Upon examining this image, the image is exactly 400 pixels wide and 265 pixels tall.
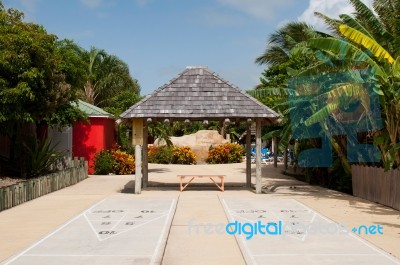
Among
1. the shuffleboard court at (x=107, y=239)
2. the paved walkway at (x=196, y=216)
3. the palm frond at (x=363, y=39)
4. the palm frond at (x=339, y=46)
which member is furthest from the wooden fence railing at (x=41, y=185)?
the palm frond at (x=363, y=39)

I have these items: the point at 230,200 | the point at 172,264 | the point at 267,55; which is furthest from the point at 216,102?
the point at 267,55

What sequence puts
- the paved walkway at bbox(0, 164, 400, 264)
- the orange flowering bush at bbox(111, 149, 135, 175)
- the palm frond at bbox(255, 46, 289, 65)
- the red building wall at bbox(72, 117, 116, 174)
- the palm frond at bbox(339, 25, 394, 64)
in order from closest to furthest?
1. the paved walkway at bbox(0, 164, 400, 264)
2. the palm frond at bbox(339, 25, 394, 64)
3. the orange flowering bush at bbox(111, 149, 135, 175)
4. the red building wall at bbox(72, 117, 116, 174)
5. the palm frond at bbox(255, 46, 289, 65)

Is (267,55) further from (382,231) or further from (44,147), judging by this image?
(382,231)

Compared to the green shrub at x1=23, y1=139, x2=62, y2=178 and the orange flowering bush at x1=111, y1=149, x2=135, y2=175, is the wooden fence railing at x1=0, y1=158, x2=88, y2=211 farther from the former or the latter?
the orange flowering bush at x1=111, y1=149, x2=135, y2=175

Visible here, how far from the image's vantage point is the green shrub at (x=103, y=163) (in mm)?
26031

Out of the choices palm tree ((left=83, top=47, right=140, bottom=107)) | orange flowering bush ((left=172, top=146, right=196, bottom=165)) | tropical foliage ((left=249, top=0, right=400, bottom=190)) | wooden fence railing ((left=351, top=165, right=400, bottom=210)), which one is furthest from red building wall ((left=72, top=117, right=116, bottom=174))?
palm tree ((left=83, top=47, right=140, bottom=107))

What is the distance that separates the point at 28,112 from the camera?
60.3ft

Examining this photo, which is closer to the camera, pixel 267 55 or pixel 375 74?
pixel 375 74

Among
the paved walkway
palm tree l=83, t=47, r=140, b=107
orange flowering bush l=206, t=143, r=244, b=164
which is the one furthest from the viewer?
palm tree l=83, t=47, r=140, b=107

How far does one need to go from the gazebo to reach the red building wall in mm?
9805

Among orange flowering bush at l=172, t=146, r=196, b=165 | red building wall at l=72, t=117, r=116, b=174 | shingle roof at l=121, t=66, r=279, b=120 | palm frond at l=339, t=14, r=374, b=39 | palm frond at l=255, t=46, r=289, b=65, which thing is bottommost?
orange flowering bush at l=172, t=146, r=196, b=165

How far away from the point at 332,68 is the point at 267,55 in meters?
16.2

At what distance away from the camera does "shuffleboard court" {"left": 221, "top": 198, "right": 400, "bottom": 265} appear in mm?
7391

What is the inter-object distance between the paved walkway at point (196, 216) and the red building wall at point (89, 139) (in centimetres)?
733
